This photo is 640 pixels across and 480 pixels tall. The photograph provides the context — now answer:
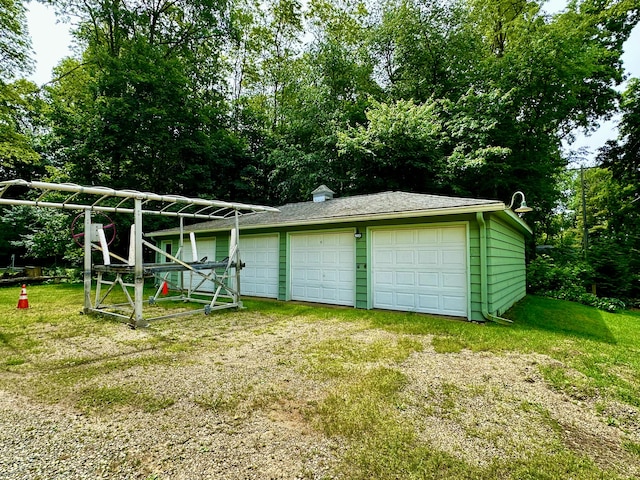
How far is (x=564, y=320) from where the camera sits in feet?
21.5

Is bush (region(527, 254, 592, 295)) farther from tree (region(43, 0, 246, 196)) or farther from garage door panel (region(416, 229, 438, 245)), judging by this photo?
tree (region(43, 0, 246, 196))

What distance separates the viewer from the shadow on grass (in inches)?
212

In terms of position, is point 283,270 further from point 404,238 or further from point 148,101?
point 148,101

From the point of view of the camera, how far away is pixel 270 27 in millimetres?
19219

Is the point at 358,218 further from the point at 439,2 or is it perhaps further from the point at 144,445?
the point at 439,2

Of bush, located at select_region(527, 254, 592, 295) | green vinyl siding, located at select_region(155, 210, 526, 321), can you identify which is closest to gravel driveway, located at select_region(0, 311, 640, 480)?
green vinyl siding, located at select_region(155, 210, 526, 321)

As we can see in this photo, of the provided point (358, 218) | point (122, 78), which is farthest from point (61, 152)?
point (358, 218)

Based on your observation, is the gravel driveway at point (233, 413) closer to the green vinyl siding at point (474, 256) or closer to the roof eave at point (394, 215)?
the green vinyl siding at point (474, 256)

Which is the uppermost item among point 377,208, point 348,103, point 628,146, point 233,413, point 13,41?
point 13,41

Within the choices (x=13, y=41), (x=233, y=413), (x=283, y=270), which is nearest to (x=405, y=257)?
(x=283, y=270)

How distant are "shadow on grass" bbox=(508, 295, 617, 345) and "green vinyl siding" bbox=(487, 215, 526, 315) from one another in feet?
1.32

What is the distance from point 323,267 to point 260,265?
219 cm

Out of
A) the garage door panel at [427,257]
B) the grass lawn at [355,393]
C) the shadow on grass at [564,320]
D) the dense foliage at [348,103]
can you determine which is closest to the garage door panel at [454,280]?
the garage door panel at [427,257]

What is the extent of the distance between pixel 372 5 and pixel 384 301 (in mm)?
16827
